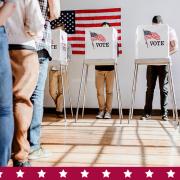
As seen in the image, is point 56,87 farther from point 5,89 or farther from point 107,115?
point 5,89

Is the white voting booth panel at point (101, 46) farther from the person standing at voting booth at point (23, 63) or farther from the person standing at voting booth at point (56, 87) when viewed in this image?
the person standing at voting booth at point (23, 63)

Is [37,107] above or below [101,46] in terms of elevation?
below

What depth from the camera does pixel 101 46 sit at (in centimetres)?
355

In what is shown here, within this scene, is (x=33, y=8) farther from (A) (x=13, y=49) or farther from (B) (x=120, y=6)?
(B) (x=120, y=6)

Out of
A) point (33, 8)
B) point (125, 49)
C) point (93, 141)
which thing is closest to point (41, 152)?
point (93, 141)

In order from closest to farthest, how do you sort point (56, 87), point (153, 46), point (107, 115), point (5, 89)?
point (5, 89), point (153, 46), point (107, 115), point (56, 87)

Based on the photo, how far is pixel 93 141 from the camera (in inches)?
96.2

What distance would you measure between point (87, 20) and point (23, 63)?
12.2ft

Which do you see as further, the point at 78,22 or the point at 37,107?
the point at 78,22

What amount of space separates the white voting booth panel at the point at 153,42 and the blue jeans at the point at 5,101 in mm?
2299

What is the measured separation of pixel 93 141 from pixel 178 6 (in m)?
3.03

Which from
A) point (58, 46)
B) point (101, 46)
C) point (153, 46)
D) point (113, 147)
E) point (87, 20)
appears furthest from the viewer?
point (87, 20)

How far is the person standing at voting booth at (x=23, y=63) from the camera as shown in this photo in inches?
58.7

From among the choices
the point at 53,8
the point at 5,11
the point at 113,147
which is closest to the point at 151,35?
the point at 113,147
